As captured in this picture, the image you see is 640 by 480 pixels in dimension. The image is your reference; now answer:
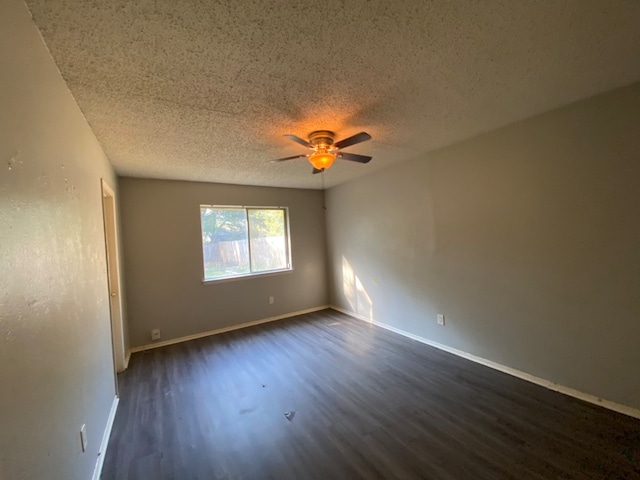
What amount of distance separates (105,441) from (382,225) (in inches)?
142

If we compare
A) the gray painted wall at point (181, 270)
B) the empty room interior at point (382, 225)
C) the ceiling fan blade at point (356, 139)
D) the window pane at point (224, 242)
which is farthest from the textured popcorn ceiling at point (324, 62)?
the window pane at point (224, 242)

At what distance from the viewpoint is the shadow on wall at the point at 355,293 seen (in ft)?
14.6

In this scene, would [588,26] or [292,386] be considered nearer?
[588,26]

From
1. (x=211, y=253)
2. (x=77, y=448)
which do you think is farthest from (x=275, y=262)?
(x=77, y=448)

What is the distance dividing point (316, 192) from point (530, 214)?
136 inches

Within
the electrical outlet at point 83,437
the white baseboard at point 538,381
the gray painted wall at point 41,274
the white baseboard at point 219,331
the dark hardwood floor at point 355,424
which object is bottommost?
the dark hardwood floor at point 355,424

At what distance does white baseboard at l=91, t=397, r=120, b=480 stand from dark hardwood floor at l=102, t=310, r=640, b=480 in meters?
0.04

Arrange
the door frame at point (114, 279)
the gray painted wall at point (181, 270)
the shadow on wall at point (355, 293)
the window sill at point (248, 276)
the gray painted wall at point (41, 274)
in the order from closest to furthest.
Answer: the gray painted wall at point (41, 274) < the door frame at point (114, 279) < the gray painted wall at point (181, 270) < the window sill at point (248, 276) < the shadow on wall at point (355, 293)

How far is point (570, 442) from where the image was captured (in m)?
1.79

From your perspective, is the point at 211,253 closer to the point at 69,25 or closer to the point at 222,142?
the point at 222,142

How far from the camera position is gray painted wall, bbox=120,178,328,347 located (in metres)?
3.66

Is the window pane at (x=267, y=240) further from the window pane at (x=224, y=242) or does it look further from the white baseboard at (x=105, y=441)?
the white baseboard at (x=105, y=441)

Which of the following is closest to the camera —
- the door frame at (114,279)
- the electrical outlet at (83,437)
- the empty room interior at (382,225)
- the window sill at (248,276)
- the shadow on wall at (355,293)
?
the empty room interior at (382,225)

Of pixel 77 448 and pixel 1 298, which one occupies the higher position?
pixel 1 298
